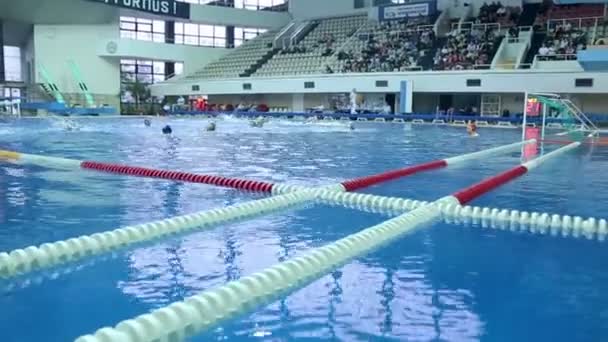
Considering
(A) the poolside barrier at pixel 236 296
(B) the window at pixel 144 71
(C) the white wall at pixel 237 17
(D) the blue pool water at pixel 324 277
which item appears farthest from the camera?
(B) the window at pixel 144 71

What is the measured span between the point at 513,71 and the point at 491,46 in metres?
2.94

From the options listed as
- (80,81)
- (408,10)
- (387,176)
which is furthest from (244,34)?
(387,176)

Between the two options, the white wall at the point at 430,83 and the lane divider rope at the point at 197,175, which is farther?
the white wall at the point at 430,83

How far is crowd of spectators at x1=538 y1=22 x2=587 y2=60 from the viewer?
22.5 meters

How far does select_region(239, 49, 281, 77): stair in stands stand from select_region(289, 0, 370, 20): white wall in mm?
4522

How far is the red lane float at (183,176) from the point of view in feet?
19.6

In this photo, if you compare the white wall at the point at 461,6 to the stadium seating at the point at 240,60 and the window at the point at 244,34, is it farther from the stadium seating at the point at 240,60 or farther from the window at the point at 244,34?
the window at the point at 244,34

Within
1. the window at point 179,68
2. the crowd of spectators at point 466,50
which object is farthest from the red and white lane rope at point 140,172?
the window at point 179,68

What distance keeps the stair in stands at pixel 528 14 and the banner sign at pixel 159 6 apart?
17.5m

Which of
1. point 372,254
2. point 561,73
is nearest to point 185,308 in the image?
point 372,254

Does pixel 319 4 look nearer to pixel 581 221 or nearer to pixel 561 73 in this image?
pixel 561 73

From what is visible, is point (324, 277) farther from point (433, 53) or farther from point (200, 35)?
point (200, 35)

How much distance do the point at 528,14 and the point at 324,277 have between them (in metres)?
27.4

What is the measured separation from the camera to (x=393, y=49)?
27797 mm
